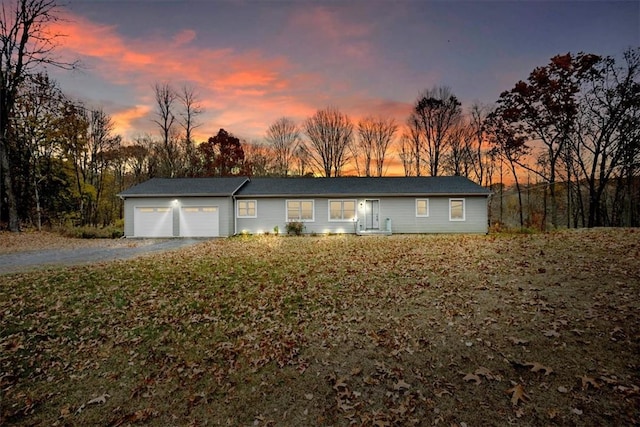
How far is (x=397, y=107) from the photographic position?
30.5m

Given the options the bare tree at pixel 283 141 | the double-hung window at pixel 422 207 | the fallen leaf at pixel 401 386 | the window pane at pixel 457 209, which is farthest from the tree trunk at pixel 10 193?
the window pane at pixel 457 209

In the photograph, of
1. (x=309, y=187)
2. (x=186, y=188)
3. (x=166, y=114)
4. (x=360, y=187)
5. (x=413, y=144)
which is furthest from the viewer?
(x=413, y=144)

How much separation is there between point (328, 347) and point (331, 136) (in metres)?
30.2

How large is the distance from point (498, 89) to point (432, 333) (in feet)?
88.1

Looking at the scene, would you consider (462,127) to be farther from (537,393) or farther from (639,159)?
(537,393)

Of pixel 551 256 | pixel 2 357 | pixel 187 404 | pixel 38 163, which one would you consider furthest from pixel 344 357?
pixel 38 163

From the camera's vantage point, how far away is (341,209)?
805 inches

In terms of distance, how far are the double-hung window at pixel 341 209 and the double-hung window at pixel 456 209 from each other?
6380 mm

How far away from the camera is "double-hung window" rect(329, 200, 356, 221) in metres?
20.4

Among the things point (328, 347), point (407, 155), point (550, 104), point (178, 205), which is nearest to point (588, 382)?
point (328, 347)

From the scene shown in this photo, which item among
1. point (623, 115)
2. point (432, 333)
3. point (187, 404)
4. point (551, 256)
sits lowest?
point (187, 404)

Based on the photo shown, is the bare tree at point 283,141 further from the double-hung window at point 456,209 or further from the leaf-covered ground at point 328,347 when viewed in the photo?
the leaf-covered ground at point 328,347

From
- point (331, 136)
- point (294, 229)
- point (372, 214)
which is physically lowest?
point (294, 229)

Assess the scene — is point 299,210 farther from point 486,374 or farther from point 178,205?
point 486,374
